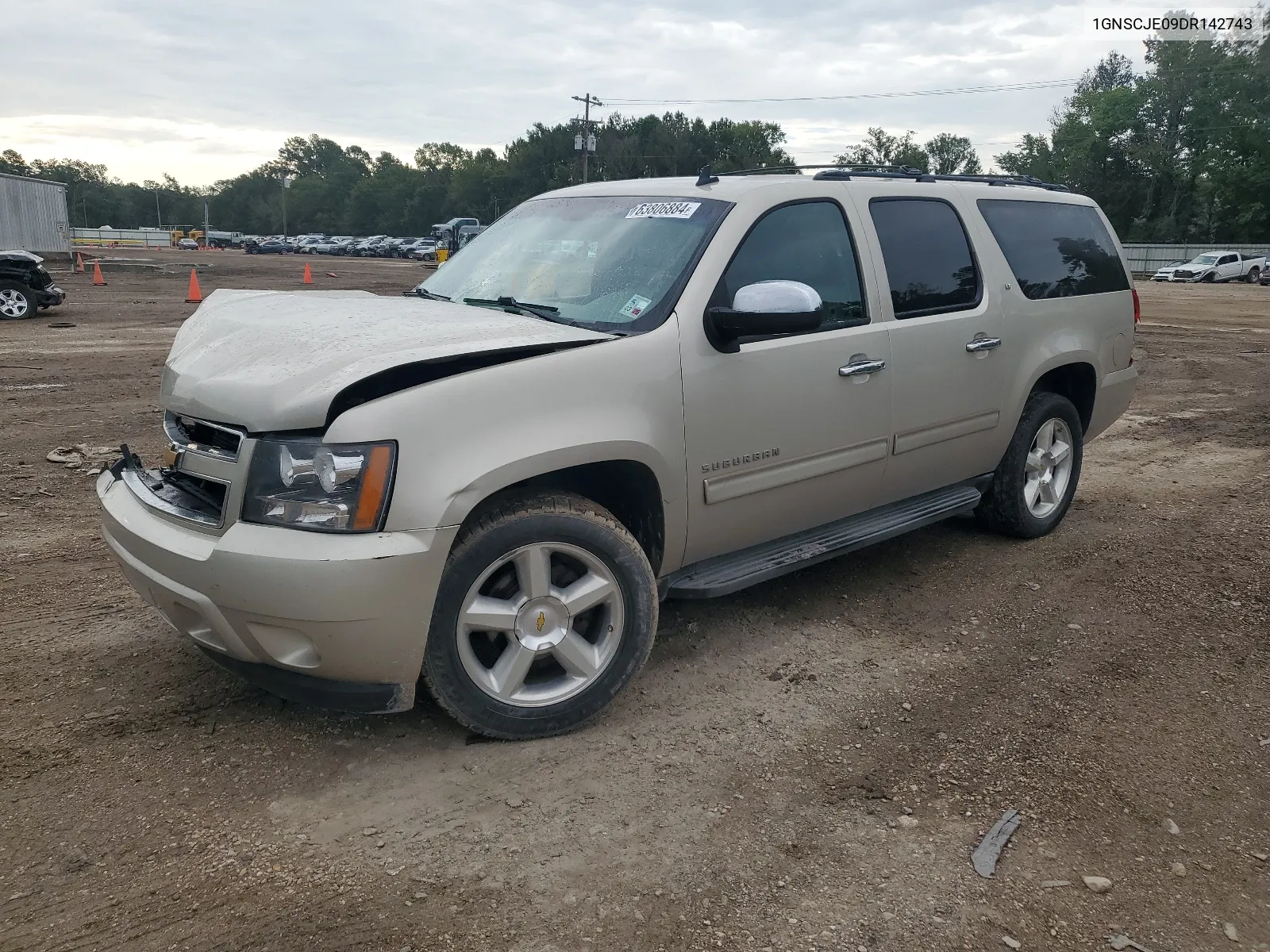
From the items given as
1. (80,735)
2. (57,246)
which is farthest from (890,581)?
(57,246)

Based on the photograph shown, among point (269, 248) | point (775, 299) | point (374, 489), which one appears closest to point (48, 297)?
point (374, 489)

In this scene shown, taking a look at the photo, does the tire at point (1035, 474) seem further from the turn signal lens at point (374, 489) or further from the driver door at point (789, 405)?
the turn signal lens at point (374, 489)

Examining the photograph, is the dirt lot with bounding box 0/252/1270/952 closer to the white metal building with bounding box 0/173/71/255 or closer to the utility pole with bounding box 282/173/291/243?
the white metal building with bounding box 0/173/71/255

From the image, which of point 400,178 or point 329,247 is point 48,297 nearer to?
point 329,247

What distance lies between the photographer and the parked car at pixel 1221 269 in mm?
38719

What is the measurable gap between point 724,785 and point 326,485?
1.49 meters

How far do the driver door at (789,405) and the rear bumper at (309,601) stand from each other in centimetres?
111

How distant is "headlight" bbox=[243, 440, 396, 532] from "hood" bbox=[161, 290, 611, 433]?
91 mm

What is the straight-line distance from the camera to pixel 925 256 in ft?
14.4

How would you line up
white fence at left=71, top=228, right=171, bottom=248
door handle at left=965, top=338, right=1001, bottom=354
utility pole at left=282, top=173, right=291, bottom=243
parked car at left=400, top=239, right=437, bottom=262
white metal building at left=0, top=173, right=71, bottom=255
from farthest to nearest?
1. utility pole at left=282, top=173, right=291, bottom=243
2. white fence at left=71, top=228, right=171, bottom=248
3. parked car at left=400, top=239, right=437, bottom=262
4. white metal building at left=0, top=173, right=71, bottom=255
5. door handle at left=965, top=338, right=1001, bottom=354

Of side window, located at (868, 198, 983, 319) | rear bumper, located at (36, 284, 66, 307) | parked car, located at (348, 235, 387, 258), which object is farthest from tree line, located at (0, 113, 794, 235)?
side window, located at (868, 198, 983, 319)

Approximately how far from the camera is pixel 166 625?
4.01m

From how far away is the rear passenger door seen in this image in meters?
4.20

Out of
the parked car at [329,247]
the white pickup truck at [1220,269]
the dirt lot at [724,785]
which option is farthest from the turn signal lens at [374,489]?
the parked car at [329,247]
